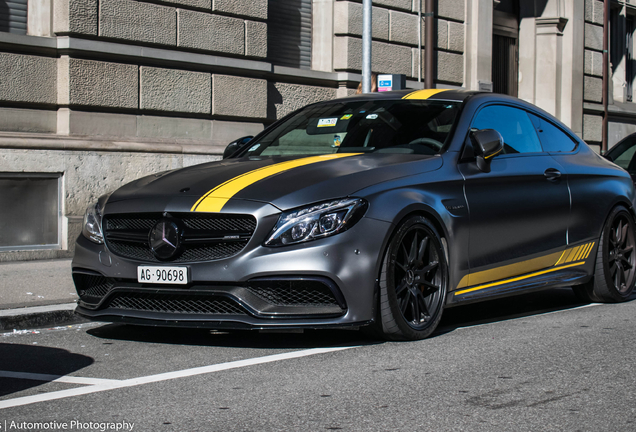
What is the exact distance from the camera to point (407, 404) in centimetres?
397

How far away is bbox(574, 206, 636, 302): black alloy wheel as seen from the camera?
7.30 m

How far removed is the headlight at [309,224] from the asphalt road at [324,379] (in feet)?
2.17

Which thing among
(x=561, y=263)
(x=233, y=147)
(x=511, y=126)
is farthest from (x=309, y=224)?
(x=561, y=263)

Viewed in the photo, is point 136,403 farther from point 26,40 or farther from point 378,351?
point 26,40

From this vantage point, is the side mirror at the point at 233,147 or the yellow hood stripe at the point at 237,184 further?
the side mirror at the point at 233,147

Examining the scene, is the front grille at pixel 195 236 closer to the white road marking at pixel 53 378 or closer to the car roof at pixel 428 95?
the white road marking at pixel 53 378

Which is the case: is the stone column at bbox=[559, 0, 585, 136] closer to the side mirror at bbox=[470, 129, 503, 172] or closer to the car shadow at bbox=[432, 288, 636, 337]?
the car shadow at bbox=[432, 288, 636, 337]

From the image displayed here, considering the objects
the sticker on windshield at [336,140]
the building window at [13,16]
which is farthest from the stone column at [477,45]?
the sticker on windshield at [336,140]

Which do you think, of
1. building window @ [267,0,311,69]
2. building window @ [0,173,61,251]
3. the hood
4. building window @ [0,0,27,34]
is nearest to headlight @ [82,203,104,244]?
the hood

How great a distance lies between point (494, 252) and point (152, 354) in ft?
7.68

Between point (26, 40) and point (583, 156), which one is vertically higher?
point (26, 40)

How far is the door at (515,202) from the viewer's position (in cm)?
599

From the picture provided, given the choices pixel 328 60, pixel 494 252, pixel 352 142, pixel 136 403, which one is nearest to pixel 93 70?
pixel 328 60

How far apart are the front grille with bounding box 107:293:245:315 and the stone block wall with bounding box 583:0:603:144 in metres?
17.5
